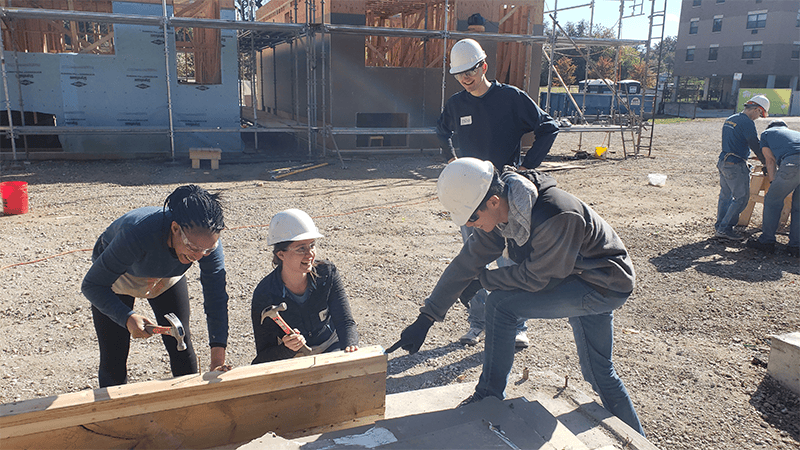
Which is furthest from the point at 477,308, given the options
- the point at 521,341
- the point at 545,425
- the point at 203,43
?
the point at 203,43

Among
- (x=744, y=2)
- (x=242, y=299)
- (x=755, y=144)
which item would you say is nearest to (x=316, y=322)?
(x=242, y=299)

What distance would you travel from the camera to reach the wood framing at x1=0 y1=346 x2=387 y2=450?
2.08 m

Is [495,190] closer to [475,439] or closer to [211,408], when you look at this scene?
[475,439]

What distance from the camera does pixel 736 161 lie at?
705cm

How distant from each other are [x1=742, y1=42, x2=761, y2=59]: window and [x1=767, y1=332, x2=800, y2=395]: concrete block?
4487cm

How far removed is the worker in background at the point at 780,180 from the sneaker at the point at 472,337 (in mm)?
4515

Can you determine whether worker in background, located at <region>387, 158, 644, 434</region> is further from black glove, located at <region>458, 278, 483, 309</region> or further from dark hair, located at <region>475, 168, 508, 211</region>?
black glove, located at <region>458, 278, 483, 309</region>

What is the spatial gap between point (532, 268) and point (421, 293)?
283 cm

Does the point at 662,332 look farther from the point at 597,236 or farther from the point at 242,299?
the point at 242,299

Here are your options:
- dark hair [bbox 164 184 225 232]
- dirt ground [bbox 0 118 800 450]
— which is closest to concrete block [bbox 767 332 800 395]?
dirt ground [bbox 0 118 800 450]

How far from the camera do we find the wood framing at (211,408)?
6.81ft

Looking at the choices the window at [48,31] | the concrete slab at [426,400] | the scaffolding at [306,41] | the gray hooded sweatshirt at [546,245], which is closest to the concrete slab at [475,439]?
the concrete slab at [426,400]

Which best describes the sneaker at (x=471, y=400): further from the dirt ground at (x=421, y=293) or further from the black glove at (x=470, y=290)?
the black glove at (x=470, y=290)

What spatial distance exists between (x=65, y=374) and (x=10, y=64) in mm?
10739
